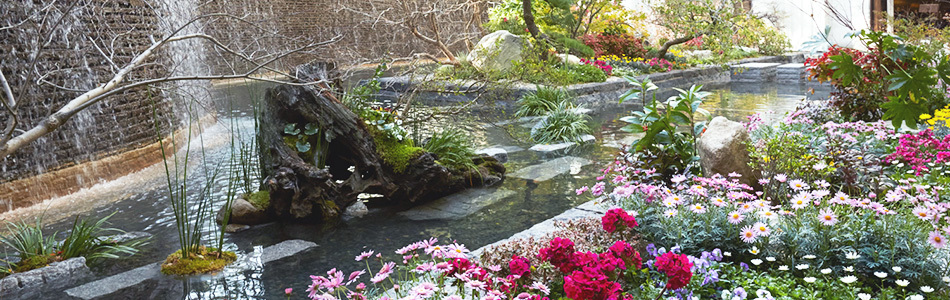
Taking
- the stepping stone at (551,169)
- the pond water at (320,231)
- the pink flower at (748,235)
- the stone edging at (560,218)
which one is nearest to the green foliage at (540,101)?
the pond water at (320,231)

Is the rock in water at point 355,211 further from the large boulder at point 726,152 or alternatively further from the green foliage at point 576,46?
the green foliage at point 576,46

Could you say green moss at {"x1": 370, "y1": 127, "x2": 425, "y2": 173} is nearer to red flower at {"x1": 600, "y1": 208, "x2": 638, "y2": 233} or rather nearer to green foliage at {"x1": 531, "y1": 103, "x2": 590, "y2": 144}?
green foliage at {"x1": 531, "y1": 103, "x2": 590, "y2": 144}

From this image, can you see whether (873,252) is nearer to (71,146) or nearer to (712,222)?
(712,222)

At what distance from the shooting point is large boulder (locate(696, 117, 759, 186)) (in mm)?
4160

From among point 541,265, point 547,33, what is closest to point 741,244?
point 541,265

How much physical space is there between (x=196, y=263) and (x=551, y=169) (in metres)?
3.25

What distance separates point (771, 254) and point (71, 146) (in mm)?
5898

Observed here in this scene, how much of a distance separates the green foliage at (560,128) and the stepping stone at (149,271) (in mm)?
3732

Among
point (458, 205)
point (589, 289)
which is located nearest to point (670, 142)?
point (458, 205)

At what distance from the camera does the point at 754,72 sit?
14633 millimetres

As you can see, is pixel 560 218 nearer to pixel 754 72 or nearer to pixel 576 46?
pixel 576 46

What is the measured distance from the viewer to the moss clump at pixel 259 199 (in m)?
4.79

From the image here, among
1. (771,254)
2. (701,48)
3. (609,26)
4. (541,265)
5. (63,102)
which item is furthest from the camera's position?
(701,48)

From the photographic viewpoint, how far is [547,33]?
14367mm
